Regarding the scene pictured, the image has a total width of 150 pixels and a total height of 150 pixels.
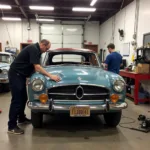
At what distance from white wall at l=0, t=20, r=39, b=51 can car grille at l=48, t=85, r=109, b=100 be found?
1364 centimetres

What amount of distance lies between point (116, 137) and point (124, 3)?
8.84 meters

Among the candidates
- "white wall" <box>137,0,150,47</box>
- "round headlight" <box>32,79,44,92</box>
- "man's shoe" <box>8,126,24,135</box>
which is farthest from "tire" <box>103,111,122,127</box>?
"white wall" <box>137,0,150,47</box>

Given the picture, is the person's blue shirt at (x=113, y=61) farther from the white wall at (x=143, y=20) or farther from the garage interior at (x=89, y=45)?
the white wall at (x=143, y=20)

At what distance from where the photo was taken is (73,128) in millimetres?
3963

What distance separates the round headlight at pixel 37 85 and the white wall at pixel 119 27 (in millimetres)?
6921

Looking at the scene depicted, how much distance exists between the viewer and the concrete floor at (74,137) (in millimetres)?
3158

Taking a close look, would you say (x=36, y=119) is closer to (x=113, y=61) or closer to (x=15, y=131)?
(x=15, y=131)

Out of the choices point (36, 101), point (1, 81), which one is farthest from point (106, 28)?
point (36, 101)

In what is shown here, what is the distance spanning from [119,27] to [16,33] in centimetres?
852

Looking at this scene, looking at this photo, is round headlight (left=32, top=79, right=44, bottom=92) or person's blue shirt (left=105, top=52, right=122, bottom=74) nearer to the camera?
round headlight (left=32, top=79, right=44, bottom=92)

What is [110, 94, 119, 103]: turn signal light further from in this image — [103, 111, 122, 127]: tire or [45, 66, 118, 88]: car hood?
[103, 111, 122, 127]: tire

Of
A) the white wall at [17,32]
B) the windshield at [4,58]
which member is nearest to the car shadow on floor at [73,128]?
the windshield at [4,58]

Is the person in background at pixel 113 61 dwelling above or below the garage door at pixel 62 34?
below

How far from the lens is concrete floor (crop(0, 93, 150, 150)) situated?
3158mm
